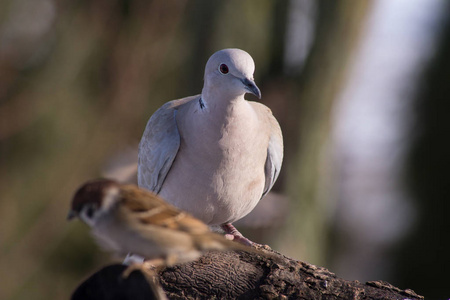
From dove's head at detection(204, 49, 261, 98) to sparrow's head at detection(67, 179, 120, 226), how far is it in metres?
1.27

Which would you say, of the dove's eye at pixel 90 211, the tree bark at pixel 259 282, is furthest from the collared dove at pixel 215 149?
the dove's eye at pixel 90 211

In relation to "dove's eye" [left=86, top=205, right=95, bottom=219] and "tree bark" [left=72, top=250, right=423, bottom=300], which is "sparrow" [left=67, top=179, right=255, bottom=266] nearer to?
"dove's eye" [left=86, top=205, right=95, bottom=219]

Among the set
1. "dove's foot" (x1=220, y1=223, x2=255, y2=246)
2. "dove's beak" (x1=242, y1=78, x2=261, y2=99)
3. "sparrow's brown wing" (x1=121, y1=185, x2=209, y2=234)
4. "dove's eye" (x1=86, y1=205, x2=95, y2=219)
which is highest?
"dove's beak" (x1=242, y1=78, x2=261, y2=99)

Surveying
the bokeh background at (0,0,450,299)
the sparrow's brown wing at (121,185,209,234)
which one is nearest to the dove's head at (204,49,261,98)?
the sparrow's brown wing at (121,185,209,234)

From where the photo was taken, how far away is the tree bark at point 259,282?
9.20 feet

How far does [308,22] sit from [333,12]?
33 cm

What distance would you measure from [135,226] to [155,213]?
0.08 m

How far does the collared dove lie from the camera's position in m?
3.10

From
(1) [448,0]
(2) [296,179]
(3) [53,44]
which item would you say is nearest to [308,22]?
(2) [296,179]

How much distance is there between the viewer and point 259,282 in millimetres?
2861

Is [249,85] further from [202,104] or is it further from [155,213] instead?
[155,213]

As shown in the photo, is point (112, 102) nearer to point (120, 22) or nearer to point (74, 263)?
point (120, 22)

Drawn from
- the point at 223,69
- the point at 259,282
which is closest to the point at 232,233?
the point at 259,282

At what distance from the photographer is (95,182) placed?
1.75 meters
